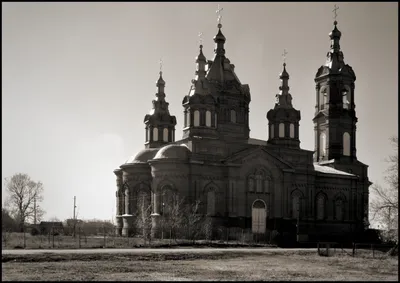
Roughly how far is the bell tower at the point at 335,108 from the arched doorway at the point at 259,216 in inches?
452

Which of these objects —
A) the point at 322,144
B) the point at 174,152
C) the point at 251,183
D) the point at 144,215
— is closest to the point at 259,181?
the point at 251,183

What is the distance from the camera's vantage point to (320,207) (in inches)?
2274

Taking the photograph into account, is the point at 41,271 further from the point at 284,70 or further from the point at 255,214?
the point at 284,70

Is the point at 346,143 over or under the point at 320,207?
over

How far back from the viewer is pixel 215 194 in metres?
51.5

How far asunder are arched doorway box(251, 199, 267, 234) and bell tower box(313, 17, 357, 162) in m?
11.5

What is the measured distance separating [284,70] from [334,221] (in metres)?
15.5

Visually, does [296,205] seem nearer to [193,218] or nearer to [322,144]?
[322,144]

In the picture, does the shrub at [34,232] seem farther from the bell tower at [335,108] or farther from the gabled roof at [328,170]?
the bell tower at [335,108]

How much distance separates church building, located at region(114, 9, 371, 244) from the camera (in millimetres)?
51188

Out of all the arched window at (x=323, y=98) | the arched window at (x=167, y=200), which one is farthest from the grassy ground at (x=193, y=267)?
the arched window at (x=323, y=98)

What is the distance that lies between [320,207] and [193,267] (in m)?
32.9

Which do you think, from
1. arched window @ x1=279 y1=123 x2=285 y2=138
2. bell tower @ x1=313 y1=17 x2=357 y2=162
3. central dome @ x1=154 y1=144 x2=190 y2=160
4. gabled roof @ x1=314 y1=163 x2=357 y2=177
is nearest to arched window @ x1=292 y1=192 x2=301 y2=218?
gabled roof @ x1=314 y1=163 x2=357 y2=177

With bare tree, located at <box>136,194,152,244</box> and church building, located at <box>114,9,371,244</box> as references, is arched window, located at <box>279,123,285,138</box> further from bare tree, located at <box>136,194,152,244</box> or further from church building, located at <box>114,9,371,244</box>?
bare tree, located at <box>136,194,152,244</box>
